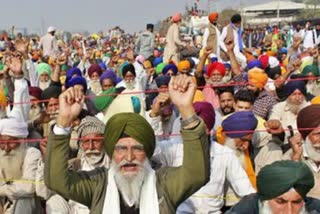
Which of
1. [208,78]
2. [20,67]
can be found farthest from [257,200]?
[208,78]

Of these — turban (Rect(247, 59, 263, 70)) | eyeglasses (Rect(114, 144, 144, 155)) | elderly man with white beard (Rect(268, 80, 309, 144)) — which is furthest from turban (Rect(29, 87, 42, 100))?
eyeglasses (Rect(114, 144, 144, 155))

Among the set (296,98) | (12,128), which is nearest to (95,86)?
(296,98)

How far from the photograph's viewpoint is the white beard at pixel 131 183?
3283 millimetres

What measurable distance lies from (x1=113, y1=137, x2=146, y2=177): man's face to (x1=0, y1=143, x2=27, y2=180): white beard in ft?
7.03

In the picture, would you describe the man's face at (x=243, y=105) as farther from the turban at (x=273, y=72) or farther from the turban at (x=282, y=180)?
the turban at (x=273, y=72)

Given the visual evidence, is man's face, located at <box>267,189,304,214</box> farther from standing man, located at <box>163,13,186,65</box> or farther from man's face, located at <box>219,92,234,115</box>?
standing man, located at <box>163,13,186,65</box>

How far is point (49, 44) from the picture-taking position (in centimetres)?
1573

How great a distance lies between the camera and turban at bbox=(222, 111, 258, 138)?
525 centimetres

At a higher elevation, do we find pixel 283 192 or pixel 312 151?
pixel 283 192

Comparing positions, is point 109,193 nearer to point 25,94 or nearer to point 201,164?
point 201,164

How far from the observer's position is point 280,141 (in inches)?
217

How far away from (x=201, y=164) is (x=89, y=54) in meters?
11.1

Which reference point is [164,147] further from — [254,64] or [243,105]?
[254,64]

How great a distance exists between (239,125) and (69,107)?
2354 millimetres
